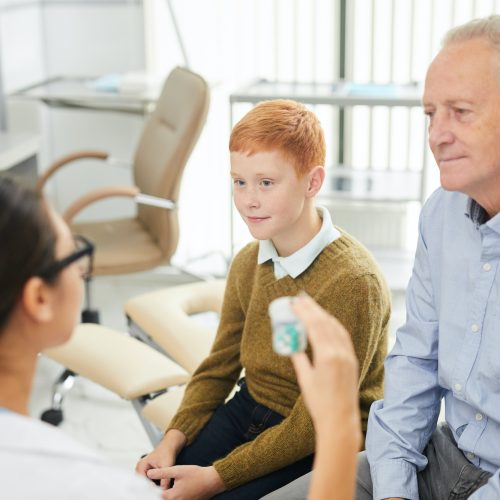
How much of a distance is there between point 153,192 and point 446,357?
1841 mm

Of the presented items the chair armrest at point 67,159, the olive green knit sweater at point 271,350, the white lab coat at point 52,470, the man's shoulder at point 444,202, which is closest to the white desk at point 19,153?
the chair armrest at point 67,159

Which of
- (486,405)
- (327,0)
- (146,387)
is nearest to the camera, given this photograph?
(486,405)

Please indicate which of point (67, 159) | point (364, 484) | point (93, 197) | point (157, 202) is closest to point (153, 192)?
point (157, 202)

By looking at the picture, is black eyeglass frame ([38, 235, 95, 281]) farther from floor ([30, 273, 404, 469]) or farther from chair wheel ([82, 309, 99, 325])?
chair wheel ([82, 309, 99, 325])

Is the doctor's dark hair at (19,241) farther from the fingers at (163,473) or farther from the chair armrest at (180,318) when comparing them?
the chair armrest at (180,318)

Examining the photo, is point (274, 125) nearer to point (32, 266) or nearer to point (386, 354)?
point (386, 354)

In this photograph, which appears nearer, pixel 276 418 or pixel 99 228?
pixel 276 418

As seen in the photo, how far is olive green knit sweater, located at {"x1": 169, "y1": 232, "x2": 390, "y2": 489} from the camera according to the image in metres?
1.76

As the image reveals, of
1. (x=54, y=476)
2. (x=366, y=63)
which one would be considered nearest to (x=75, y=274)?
(x=54, y=476)

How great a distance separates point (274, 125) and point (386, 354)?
0.55 metres

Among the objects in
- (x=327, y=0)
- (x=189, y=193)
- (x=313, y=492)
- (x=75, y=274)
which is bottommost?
(x=189, y=193)

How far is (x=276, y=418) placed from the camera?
1870 millimetres

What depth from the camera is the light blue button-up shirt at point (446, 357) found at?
1.59 metres

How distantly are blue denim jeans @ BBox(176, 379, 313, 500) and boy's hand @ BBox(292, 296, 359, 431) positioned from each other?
82cm
